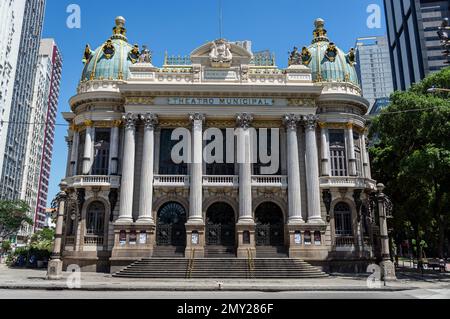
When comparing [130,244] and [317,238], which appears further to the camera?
[317,238]

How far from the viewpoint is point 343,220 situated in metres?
31.4

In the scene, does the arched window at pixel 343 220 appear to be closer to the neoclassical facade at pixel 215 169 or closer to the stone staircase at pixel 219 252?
the neoclassical facade at pixel 215 169

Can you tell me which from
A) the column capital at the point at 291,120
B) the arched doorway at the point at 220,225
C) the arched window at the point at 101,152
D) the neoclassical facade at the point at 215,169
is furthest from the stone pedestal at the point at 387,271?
the arched window at the point at 101,152

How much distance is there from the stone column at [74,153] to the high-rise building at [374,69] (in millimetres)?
135901

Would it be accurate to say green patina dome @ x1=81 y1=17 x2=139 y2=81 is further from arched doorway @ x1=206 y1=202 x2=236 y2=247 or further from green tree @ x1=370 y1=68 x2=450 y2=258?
green tree @ x1=370 y1=68 x2=450 y2=258

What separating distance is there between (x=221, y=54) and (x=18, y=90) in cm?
6712

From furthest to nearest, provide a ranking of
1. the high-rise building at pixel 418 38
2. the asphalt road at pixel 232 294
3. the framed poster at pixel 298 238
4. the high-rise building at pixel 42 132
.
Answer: the high-rise building at pixel 42 132 < the high-rise building at pixel 418 38 < the framed poster at pixel 298 238 < the asphalt road at pixel 232 294

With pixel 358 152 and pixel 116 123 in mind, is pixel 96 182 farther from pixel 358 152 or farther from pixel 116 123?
pixel 358 152

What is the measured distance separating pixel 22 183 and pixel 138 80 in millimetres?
76184

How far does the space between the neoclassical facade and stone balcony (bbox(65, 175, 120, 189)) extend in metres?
0.08

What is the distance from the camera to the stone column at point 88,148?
3180 cm

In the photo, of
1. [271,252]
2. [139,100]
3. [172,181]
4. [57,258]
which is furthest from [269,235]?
[57,258]

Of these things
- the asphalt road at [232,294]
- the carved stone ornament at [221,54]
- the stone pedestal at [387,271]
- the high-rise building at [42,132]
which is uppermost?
the high-rise building at [42,132]
